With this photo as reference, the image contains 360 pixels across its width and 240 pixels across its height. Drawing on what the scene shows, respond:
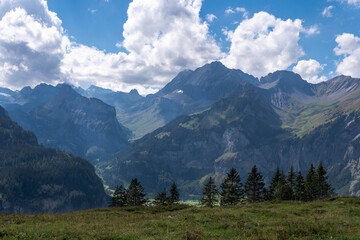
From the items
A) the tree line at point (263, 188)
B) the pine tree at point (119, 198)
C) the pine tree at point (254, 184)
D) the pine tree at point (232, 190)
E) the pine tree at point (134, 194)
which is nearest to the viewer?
the pine tree at point (254, 184)

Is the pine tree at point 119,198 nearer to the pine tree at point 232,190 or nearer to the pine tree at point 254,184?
the pine tree at point 232,190

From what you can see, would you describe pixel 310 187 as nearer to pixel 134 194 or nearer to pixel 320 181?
pixel 320 181

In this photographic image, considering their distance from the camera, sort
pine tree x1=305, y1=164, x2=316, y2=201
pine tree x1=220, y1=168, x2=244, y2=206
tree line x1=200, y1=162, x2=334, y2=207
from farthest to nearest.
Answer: pine tree x1=305, y1=164, x2=316, y2=201 → pine tree x1=220, y1=168, x2=244, y2=206 → tree line x1=200, y1=162, x2=334, y2=207

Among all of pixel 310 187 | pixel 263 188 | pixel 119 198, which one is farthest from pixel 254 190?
pixel 119 198

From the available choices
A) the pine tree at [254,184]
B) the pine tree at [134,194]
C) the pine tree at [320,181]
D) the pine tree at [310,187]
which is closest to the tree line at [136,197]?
the pine tree at [134,194]

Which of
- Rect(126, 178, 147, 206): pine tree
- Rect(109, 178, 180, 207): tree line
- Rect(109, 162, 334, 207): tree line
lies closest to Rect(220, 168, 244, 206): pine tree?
Rect(109, 162, 334, 207): tree line

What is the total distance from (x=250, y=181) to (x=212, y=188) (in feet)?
44.7

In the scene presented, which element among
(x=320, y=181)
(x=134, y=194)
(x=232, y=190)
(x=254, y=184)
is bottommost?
(x=134, y=194)

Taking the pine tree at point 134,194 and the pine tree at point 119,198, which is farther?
the pine tree at point 119,198

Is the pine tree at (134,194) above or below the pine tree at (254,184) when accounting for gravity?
below

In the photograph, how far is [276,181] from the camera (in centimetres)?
8325

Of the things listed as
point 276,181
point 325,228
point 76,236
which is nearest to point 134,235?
point 76,236

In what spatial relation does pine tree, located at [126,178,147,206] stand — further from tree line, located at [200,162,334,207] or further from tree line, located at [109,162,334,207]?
tree line, located at [200,162,334,207]

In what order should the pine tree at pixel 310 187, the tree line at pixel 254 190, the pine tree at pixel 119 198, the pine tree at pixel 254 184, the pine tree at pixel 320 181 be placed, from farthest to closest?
the pine tree at pixel 119 198 → the pine tree at pixel 310 187 → the pine tree at pixel 320 181 → the tree line at pixel 254 190 → the pine tree at pixel 254 184
